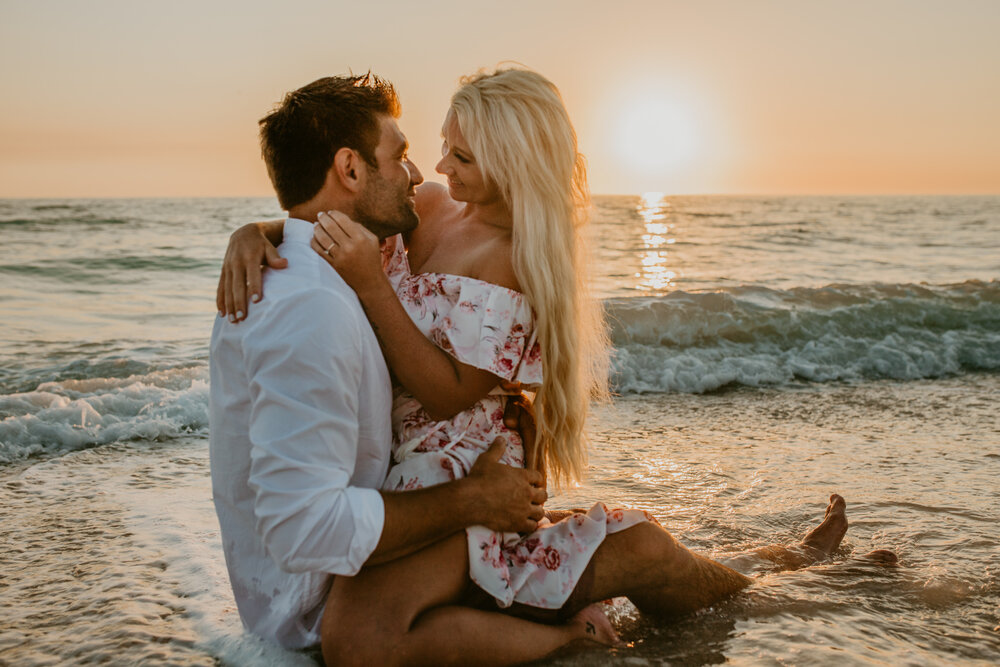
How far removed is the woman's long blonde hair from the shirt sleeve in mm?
775

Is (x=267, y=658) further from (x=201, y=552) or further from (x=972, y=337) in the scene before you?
(x=972, y=337)

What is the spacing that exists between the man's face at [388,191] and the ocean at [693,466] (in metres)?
0.74

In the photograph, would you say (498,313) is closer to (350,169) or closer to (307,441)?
(350,169)

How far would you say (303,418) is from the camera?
2.13m

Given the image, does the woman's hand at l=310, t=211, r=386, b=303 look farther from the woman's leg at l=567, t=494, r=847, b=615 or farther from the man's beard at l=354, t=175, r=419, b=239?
the woman's leg at l=567, t=494, r=847, b=615

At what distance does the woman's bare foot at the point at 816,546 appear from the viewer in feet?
11.7

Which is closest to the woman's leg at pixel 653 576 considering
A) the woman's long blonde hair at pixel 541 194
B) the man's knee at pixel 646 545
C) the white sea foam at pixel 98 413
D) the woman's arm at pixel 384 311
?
the man's knee at pixel 646 545

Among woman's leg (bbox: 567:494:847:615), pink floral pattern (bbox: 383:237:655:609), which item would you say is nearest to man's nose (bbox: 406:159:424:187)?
pink floral pattern (bbox: 383:237:655:609)

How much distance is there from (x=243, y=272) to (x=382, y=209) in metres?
0.58

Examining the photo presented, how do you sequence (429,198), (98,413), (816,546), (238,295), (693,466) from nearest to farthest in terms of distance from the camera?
1. (238,295)
2. (429,198)
3. (816,546)
4. (693,466)
5. (98,413)

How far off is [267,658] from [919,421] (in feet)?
17.4

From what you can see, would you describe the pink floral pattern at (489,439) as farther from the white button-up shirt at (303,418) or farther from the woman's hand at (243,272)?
the woman's hand at (243,272)

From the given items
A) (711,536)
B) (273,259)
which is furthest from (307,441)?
(711,536)

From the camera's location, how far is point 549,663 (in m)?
2.68
